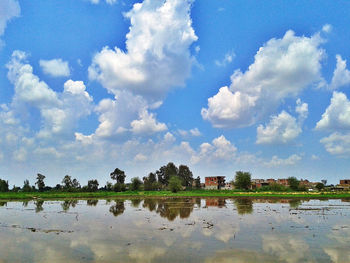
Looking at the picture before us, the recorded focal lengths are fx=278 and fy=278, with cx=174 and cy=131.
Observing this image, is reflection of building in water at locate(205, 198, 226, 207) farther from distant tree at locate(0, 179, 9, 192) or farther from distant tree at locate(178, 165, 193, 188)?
distant tree at locate(0, 179, 9, 192)

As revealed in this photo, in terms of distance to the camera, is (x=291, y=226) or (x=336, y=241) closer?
(x=336, y=241)

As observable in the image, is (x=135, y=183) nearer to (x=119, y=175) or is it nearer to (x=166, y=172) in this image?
(x=119, y=175)

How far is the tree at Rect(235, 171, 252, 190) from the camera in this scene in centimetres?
11400

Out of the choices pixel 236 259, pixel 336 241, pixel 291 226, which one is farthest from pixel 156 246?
pixel 291 226

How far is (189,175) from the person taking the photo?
545ft

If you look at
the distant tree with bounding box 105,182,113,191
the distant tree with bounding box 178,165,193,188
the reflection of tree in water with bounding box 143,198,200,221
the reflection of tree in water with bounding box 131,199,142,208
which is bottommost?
the reflection of tree in water with bounding box 131,199,142,208

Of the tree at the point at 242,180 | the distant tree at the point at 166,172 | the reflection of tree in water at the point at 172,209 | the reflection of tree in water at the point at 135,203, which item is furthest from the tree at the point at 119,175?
the reflection of tree in water at the point at 172,209

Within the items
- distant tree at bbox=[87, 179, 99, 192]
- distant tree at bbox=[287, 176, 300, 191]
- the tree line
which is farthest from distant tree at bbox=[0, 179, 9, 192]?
distant tree at bbox=[287, 176, 300, 191]

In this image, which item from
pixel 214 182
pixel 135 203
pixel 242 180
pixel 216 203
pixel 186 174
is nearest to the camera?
pixel 216 203

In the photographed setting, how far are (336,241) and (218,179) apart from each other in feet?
454

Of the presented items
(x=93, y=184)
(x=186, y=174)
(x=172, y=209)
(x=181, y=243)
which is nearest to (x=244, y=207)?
(x=172, y=209)

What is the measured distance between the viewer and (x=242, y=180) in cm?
11412

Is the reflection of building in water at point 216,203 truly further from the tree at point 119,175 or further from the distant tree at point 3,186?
the distant tree at point 3,186

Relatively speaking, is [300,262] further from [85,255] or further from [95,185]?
[95,185]
